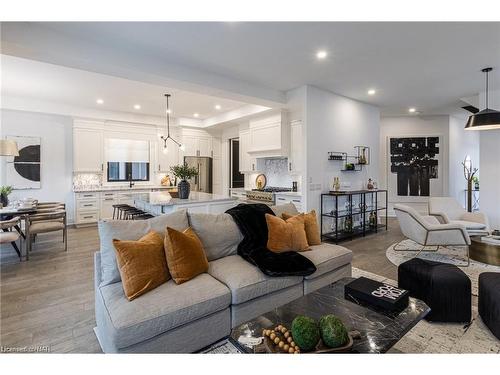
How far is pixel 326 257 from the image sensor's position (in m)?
2.81

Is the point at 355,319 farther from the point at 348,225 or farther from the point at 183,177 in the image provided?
the point at 348,225

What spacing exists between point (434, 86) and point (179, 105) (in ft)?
17.5

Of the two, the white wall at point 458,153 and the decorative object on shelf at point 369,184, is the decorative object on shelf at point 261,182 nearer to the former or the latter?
the decorative object on shelf at point 369,184

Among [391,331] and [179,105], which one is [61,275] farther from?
[179,105]

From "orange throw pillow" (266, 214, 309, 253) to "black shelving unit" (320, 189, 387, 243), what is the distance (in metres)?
2.29

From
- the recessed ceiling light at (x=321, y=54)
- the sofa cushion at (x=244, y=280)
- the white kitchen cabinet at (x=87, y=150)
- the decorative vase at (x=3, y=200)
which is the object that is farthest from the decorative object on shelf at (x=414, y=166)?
the decorative vase at (x=3, y=200)

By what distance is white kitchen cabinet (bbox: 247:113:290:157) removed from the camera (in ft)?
19.7

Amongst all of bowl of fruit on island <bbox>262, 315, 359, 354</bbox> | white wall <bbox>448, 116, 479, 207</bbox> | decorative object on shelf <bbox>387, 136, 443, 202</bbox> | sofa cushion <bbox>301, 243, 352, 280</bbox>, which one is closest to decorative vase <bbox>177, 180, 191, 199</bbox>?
sofa cushion <bbox>301, 243, 352, 280</bbox>

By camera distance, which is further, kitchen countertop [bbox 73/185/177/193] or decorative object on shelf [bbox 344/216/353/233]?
kitchen countertop [bbox 73/185/177/193]

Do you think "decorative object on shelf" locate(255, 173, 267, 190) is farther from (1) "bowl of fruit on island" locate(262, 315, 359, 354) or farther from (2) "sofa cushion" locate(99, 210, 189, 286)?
A: (1) "bowl of fruit on island" locate(262, 315, 359, 354)

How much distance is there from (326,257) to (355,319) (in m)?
1.12

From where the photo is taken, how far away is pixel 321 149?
5.32 meters

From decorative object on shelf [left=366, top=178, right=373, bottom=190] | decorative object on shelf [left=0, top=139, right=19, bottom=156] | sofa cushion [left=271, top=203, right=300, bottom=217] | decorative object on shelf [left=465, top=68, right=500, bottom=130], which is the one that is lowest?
sofa cushion [left=271, top=203, right=300, bottom=217]

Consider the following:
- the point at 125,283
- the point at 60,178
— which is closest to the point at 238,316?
the point at 125,283
